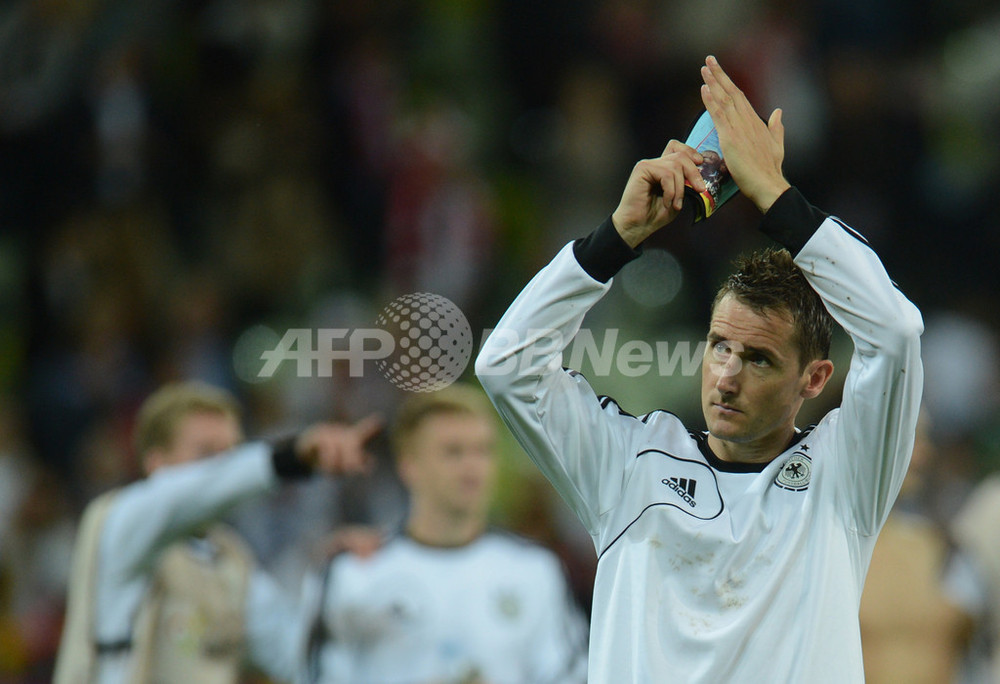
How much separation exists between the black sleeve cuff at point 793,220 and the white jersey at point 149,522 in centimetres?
253

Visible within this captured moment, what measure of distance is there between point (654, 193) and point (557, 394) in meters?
0.53

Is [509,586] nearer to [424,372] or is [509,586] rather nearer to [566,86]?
[424,372]

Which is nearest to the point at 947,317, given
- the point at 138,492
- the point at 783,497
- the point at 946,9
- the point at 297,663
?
the point at 946,9

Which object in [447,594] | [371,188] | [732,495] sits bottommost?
[447,594]

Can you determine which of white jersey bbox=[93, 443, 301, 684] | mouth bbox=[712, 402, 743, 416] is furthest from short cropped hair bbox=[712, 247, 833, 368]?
white jersey bbox=[93, 443, 301, 684]

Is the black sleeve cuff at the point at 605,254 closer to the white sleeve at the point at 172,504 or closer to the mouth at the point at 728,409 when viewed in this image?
the mouth at the point at 728,409

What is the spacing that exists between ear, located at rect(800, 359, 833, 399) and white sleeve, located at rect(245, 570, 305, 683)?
11.6ft

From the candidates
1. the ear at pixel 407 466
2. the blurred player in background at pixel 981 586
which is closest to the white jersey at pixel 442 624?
the ear at pixel 407 466

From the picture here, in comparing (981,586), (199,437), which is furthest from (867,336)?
(981,586)

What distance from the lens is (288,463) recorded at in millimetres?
4965

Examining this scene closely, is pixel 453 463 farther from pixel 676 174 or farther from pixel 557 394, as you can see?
pixel 676 174

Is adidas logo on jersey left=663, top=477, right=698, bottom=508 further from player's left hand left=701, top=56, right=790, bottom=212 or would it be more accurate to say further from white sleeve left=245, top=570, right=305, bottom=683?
white sleeve left=245, top=570, right=305, bottom=683

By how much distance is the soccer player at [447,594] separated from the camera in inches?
234

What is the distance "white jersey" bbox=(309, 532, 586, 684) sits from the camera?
19.5 feet
